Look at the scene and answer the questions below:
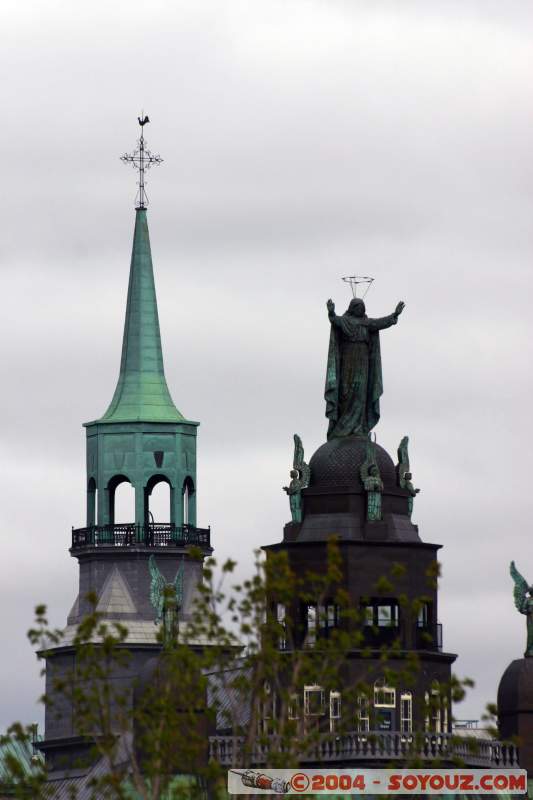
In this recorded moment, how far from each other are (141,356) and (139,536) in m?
10.6

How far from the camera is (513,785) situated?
129m

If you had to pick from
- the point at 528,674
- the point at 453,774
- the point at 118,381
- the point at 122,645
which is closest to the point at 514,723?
the point at 528,674

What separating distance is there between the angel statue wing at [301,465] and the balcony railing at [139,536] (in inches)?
1688

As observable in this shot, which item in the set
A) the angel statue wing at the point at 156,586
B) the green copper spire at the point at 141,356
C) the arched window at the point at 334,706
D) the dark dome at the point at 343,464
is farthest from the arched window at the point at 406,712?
the green copper spire at the point at 141,356

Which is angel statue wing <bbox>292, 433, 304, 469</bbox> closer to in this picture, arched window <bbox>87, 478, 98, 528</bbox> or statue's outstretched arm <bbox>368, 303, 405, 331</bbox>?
statue's outstretched arm <bbox>368, 303, 405, 331</bbox>

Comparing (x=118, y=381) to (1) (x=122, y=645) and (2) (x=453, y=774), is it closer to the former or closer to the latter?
(1) (x=122, y=645)

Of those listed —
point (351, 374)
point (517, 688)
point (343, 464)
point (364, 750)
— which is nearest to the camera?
point (364, 750)

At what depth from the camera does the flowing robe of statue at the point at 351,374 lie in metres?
133

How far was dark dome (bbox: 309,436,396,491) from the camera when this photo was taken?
132m

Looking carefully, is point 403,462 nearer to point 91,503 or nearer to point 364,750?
point 364,750

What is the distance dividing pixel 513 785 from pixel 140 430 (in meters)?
52.4

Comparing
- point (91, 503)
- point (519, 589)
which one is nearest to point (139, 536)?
point (91, 503)

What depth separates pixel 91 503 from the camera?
177m

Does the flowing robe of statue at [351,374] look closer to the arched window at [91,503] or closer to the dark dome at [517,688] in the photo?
the dark dome at [517,688]
